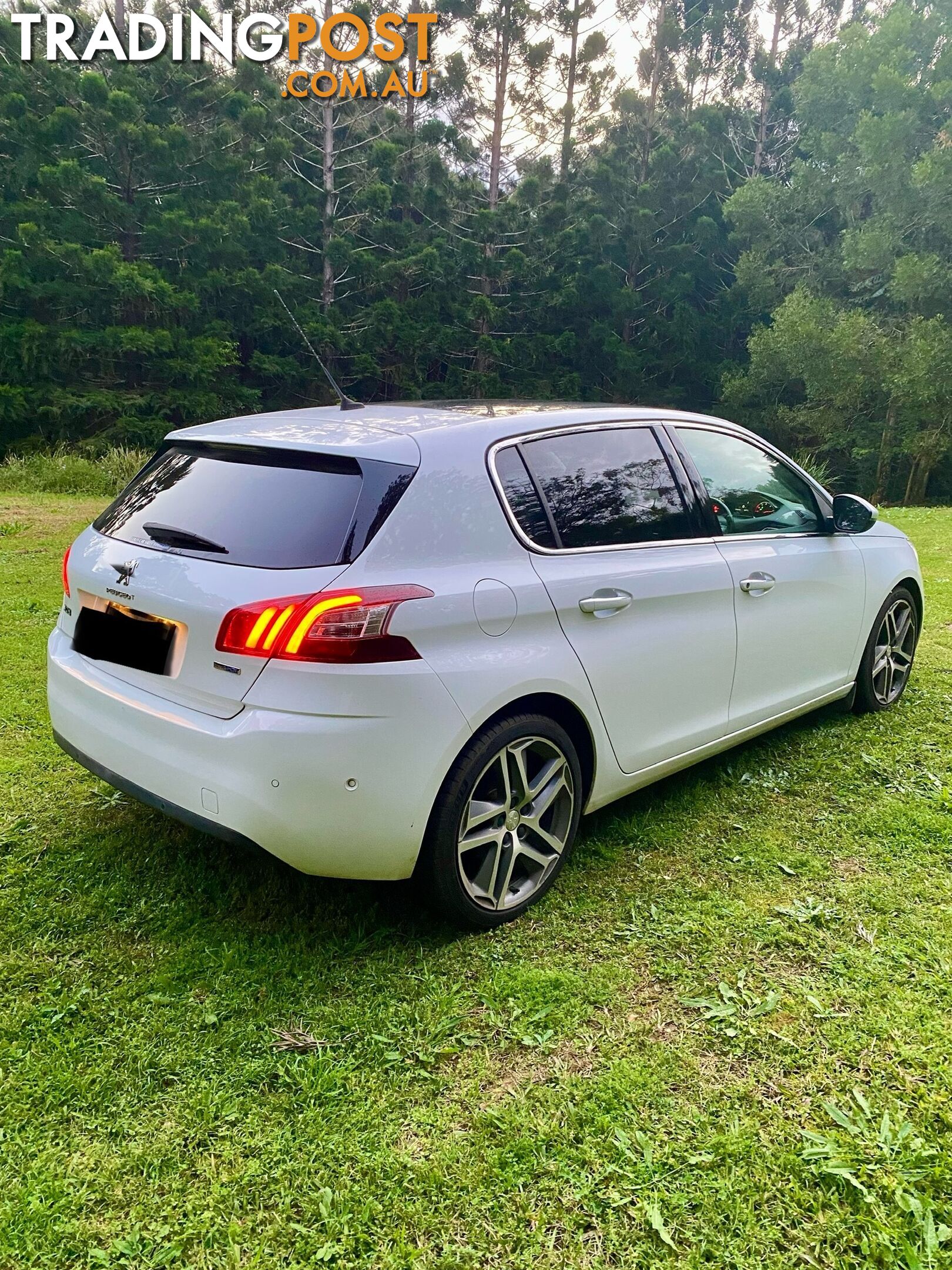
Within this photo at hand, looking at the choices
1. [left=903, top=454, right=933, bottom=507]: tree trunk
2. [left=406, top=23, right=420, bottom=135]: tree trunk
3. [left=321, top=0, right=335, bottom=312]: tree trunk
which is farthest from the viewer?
[left=406, top=23, right=420, bottom=135]: tree trunk

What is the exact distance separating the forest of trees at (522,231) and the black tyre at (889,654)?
20723 millimetres

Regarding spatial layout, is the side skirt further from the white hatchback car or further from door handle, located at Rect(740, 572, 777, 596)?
door handle, located at Rect(740, 572, 777, 596)

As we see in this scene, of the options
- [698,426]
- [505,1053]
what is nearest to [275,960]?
[505,1053]

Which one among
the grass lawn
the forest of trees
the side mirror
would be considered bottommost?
the grass lawn

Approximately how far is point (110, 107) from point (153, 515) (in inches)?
908

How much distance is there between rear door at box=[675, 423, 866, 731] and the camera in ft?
12.2

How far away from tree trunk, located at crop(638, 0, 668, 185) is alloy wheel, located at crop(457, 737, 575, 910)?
31.8 meters

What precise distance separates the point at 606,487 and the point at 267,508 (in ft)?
4.15

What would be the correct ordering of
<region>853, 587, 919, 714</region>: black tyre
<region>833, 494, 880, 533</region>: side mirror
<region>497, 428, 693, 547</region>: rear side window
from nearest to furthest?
<region>497, 428, 693, 547</region>: rear side window < <region>833, 494, 880, 533</region>: side mirror < <region>853, 587, 919, 714</region>: black tyre

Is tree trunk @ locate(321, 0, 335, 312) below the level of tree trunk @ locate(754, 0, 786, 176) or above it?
below

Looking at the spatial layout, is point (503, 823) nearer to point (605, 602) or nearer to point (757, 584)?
point (605, 602)

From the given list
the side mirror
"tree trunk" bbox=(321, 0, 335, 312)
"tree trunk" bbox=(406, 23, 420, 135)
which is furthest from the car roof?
"tree trunk" bbox=(406, 23, 420, 135)

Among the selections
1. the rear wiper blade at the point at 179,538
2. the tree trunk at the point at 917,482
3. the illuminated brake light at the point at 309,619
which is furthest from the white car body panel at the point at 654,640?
the tree trunk at the point at 917,482

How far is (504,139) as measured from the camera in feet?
96.3
